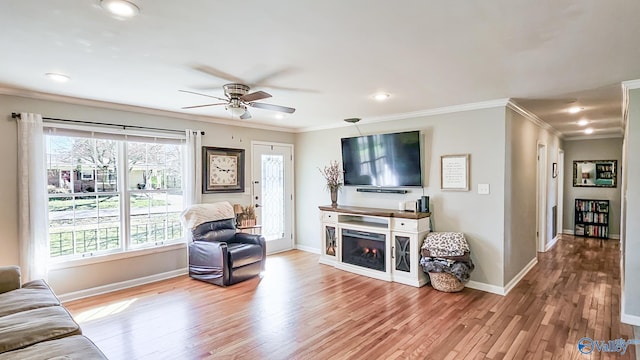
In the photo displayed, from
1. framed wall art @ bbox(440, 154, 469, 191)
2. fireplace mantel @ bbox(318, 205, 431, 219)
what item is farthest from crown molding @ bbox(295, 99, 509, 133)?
fireplace mantel @ bbox(318, 205, 431, 219)

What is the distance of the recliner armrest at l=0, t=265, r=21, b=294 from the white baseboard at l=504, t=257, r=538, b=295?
4.93 meters

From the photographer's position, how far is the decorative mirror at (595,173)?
290 inches

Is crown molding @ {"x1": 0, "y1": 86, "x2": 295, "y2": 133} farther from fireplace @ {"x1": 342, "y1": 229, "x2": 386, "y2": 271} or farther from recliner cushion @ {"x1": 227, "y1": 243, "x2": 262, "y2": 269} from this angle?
fireplace @ {"x1": 342, "y1": 229, "x2": 386, "y2": 271}

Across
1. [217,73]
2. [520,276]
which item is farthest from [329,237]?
[217,73]

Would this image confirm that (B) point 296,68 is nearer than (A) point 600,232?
Yes

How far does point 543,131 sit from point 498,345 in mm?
4350

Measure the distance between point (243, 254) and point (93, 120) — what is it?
8.10 ft

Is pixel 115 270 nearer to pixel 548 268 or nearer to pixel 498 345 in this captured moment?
pixel 498 345

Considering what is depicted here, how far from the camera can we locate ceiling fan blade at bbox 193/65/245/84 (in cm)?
280

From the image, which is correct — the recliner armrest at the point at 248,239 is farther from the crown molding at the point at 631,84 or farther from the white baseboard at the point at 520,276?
Result: the crown molding at the point at 631,84

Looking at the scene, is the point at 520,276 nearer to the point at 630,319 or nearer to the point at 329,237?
the point at 630,319

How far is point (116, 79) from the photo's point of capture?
3.16 metres

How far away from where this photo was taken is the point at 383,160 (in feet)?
16.6

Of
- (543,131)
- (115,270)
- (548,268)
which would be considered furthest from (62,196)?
(543,131)
